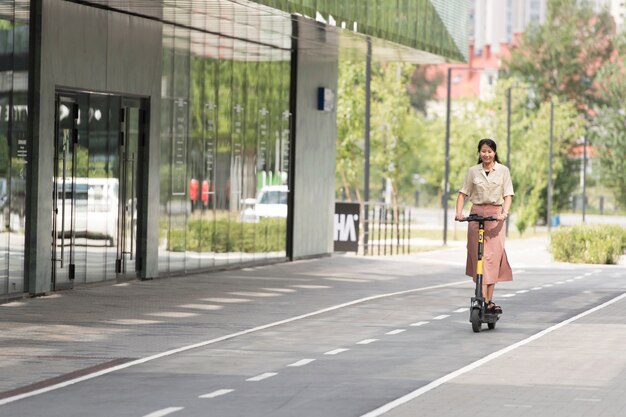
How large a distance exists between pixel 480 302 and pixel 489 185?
1.22m

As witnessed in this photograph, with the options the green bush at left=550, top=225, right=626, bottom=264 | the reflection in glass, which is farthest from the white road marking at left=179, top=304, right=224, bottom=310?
the green bush at left=550, top=225, right=626, bottom=264

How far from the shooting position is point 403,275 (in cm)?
2727

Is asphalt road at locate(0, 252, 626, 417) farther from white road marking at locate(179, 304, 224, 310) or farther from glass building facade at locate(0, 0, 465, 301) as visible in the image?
glass building facade at locate(0, 0, 465, 301)

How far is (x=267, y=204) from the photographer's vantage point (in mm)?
29516

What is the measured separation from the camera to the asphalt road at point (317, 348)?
11.4 meters

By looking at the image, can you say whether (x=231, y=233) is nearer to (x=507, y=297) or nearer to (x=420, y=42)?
(x=420, y=42)

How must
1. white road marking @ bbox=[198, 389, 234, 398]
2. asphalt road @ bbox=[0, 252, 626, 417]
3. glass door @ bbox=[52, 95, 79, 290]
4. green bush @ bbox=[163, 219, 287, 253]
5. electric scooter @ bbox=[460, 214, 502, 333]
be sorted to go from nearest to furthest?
asphalt road @ bbox=[0, 252, 626, 417]
white road marking @ bbox=[198, 389, 234, 398]
electric scooter @ bbox=[460, 214, 502, 333]
glass door @ bbox=[52, 95, 79, 290]
green bush @ bbox=[163, 219, 287, 253]

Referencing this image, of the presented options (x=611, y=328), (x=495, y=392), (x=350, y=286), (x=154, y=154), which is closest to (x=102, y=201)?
(x=154, y=154)

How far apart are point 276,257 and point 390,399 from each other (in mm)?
18227

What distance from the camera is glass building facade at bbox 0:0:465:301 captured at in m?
20.4

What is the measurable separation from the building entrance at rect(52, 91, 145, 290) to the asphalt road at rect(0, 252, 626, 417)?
535 millimetres

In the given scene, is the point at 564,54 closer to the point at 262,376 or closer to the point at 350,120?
the point at 350,120

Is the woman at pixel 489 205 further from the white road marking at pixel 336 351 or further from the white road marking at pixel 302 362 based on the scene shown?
the white road marking at pixel 302 362

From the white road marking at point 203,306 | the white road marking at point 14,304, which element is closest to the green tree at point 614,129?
the white road marking at point 203,306
